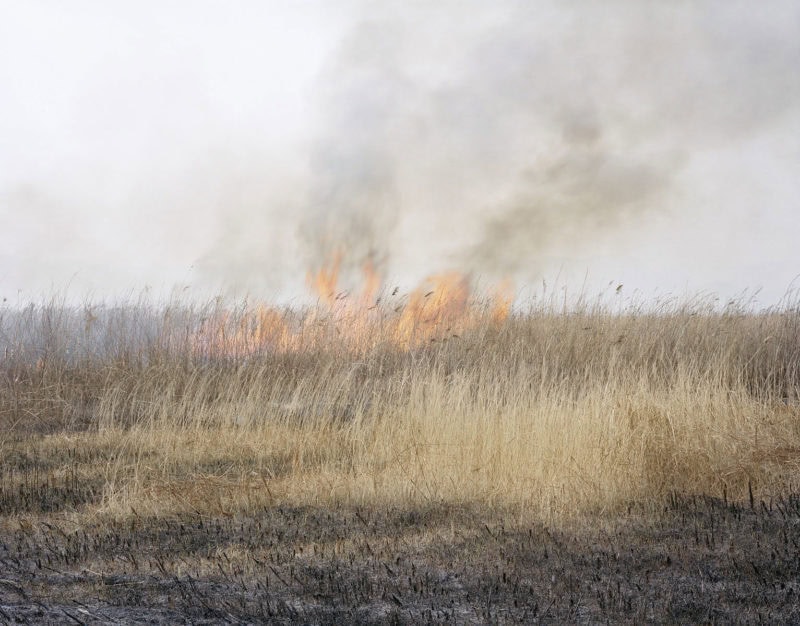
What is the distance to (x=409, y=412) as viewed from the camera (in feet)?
32.0

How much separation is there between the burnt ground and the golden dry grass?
53cm

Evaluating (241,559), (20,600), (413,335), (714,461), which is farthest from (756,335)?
(20,600)

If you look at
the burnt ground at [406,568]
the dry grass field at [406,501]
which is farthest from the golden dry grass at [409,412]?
the burnt ground at [406,568]

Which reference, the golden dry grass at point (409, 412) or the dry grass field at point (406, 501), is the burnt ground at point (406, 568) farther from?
the golden dry grass at point (409, 412)

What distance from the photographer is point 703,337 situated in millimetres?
14734

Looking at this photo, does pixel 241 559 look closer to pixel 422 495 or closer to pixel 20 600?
pixel 20 600

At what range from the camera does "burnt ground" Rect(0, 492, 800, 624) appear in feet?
15.0

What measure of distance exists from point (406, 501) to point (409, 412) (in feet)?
8.51

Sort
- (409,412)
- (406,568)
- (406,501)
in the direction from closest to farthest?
(406,568)
(406,501)
(409,412)

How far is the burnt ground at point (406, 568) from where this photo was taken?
4.56 metres

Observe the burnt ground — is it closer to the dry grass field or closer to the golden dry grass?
the dry grass field

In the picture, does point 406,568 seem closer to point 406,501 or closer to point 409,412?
point 406,501

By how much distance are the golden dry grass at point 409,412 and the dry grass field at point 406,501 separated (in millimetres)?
41

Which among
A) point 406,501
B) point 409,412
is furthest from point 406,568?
point 409,412
